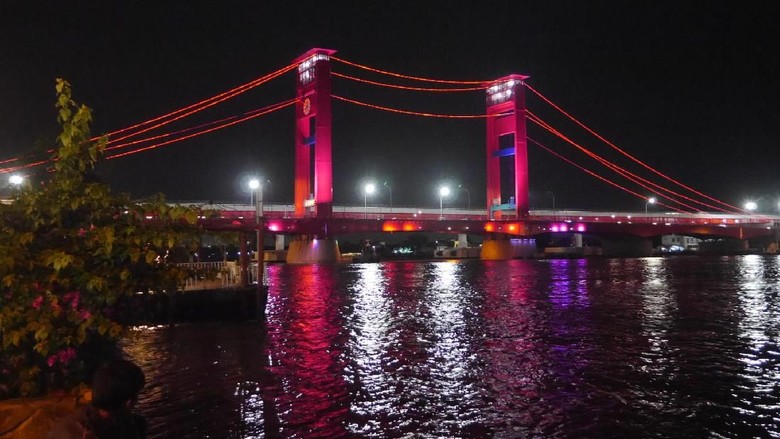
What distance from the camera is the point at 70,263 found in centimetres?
508

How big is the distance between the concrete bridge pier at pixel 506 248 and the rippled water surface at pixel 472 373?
2395 inches

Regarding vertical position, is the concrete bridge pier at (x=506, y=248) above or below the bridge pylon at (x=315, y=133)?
below

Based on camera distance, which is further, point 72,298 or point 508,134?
point 508,134

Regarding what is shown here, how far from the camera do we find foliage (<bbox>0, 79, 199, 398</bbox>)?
515cm

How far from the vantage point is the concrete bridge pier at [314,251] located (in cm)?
6869

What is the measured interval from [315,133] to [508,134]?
2786 cm

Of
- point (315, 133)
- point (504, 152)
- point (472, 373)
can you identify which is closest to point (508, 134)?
point (504, 152)

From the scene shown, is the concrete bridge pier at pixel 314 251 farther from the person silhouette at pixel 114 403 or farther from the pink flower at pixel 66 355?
the person silhouette at pixel 114 403

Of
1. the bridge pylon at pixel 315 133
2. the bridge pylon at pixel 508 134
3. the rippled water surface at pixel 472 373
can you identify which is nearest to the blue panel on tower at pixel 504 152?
the bridge pylon at pixel 508 134

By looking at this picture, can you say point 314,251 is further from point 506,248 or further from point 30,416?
point 30,416

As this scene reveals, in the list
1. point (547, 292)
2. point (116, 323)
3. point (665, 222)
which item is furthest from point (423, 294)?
point (665, 222)

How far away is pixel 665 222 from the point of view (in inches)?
3425

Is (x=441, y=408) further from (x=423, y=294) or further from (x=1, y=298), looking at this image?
(x=423, y=294)

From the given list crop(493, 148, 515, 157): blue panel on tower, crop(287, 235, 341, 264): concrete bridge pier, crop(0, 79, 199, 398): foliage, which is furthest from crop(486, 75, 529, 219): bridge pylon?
crop(0, 79, 199, 398): foliage
